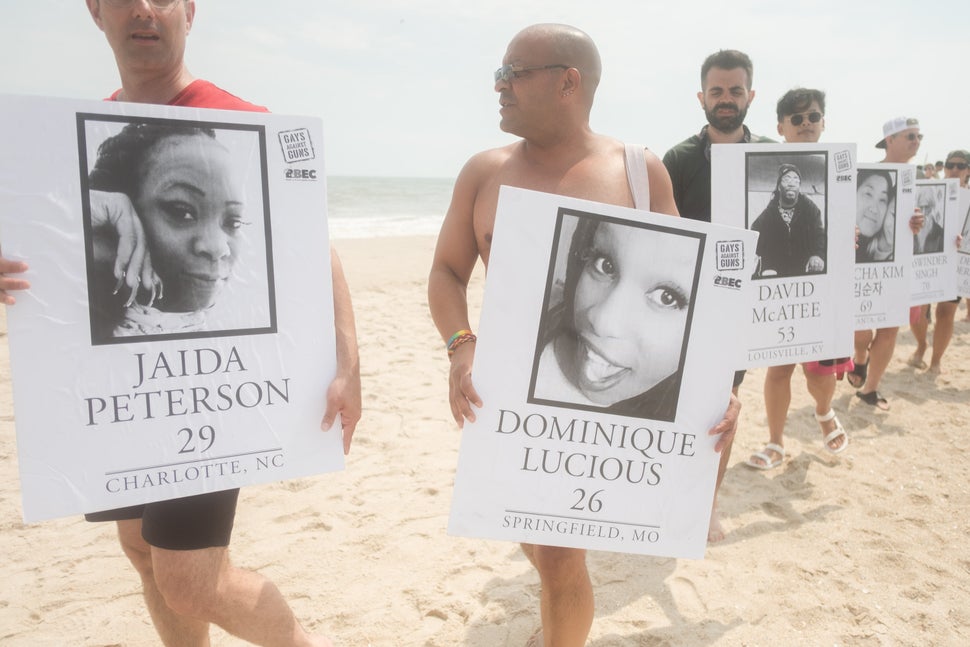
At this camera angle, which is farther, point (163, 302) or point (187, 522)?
point (187, 522)

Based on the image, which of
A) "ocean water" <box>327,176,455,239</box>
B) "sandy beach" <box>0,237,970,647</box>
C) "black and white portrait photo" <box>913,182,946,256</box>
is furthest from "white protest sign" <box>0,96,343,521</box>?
"ocean water" <box>327,176,455,239</box>

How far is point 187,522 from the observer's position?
1627mm

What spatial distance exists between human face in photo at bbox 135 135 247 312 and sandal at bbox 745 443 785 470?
11.5 feet

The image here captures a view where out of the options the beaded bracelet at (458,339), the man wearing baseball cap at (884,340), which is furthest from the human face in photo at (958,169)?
the beaded bracelet at (458,339)

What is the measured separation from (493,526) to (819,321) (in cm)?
188

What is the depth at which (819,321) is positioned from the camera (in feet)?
9.05

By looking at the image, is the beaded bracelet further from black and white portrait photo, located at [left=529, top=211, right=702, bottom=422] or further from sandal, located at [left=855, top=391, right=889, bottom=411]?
sandal, located at [left=855, top=391, right=889, bottom=411]

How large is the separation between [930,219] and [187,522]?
17.6 ft

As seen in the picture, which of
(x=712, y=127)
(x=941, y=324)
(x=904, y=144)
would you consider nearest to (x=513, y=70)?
(x=712, y=127)

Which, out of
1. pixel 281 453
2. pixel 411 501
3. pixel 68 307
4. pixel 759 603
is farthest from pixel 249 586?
pixel 759 603

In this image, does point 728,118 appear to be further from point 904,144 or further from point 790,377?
point 904,144

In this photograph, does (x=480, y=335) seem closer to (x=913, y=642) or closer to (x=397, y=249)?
(x=913, y=642)

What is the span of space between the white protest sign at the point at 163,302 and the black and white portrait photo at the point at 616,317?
0.59 meters

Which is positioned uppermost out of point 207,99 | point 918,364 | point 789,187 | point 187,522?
point 207,99
